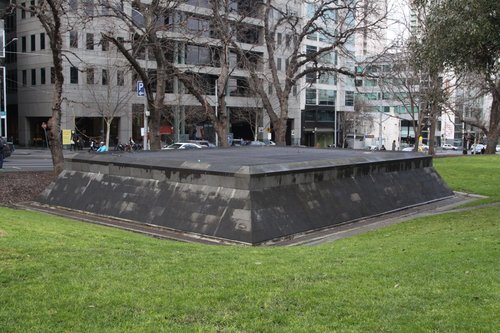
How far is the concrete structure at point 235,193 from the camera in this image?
1189 cm

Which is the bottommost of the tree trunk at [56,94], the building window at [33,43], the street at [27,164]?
the street at [27,164]

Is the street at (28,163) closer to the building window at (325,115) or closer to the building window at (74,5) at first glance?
the building window at (74,5)

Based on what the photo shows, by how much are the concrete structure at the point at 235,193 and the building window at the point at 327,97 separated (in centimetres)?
7427

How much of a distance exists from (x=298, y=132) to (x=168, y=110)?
3216cm

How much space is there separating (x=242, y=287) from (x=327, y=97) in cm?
8836

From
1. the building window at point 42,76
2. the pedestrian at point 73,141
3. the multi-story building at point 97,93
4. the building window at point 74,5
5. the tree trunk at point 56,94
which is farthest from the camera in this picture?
the building window at point 42,76

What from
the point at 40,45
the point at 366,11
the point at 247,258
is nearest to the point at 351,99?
the point at 40,45

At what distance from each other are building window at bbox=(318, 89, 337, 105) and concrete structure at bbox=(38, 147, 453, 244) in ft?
244

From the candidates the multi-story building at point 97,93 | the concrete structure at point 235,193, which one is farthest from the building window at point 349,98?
the concrete structure at point 235,193

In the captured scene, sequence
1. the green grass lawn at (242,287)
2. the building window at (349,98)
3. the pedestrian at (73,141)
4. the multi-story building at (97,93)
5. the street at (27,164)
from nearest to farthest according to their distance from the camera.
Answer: the green grass lawn at (242,287) < the street at (27,164) < the pedestrian at (73,141) < the multi-story building at (97,93) < the building window at (349,98)

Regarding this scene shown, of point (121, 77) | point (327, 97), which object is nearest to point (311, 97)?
point (327, 97)

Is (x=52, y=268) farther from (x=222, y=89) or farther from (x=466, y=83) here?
(x=466, y=83)

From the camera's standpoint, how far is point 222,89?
82.2ft

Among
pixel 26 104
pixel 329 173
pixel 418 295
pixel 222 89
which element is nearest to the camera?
pixel 418 295
